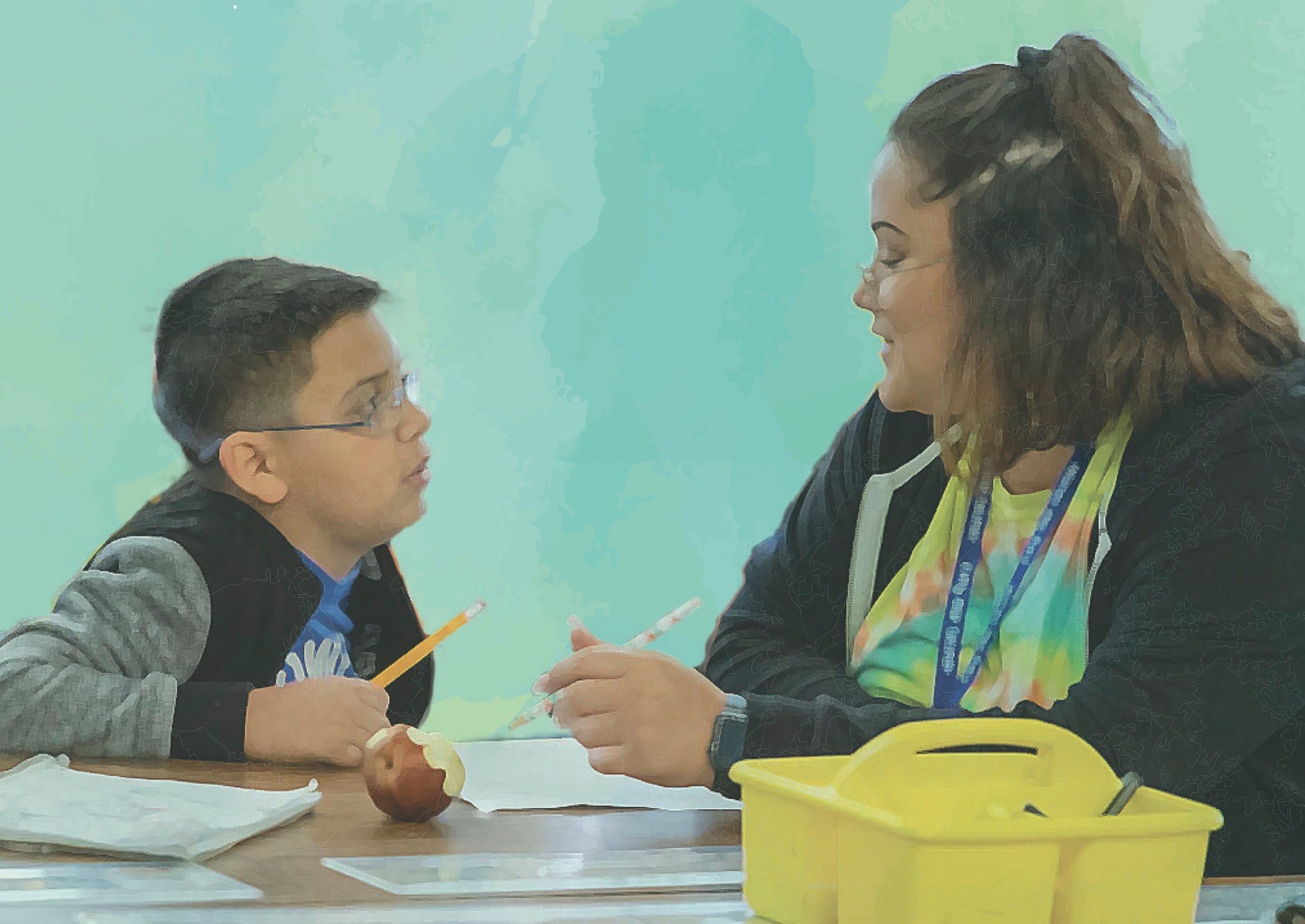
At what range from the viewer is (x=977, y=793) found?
74 cm

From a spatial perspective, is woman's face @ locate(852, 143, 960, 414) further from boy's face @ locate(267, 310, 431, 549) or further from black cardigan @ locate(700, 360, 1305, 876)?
boy's face @ locate(267, 310, 431, 549)

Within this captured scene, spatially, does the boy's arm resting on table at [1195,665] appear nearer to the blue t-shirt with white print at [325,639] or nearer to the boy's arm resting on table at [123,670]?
the boy's arm resting on table at [123,670]

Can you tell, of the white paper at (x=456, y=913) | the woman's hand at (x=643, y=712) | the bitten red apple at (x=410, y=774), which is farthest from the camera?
the woman's hand at (x=643, y=712)

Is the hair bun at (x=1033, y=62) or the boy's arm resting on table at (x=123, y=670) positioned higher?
the hair bun at (x=1033, y=62)

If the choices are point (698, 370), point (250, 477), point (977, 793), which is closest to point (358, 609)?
point (250, 477)

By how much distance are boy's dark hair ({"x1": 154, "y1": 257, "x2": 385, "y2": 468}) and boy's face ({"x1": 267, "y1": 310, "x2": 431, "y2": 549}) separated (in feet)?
0.06

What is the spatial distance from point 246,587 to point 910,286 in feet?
2.46

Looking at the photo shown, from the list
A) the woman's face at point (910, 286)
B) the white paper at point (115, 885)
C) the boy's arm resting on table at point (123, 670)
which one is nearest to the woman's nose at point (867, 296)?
the woman's face at point (910, 286)

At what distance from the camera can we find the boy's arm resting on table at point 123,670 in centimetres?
127

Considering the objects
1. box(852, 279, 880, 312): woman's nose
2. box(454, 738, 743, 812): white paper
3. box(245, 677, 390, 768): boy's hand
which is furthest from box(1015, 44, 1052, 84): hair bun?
box(245, 677, 390, 768): boy's hand

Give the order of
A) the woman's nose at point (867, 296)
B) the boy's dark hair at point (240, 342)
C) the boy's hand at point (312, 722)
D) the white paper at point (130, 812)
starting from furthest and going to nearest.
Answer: the boy's dark hair at point (240, 342)
the woman's nose at point (867, 296)
the boy's hand at point (312, 722)
the white paper at point (130, 812)

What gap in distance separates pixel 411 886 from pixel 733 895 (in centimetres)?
18

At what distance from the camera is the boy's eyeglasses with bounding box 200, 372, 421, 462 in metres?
1.55

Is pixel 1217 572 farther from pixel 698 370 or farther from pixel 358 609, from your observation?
pixel 358 609
